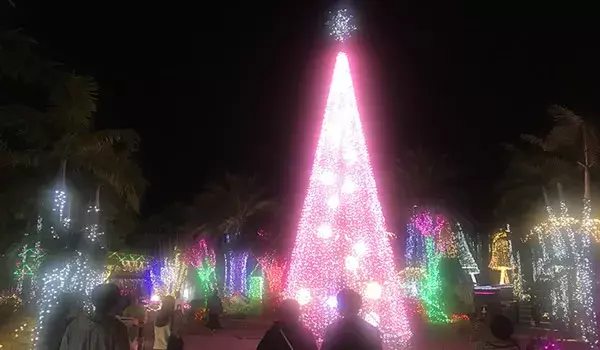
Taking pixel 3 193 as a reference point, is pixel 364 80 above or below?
above

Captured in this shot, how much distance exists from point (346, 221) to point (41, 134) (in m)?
7.26

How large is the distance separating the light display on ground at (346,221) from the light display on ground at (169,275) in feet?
66.5

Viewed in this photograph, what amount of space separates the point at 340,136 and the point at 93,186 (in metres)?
7.46

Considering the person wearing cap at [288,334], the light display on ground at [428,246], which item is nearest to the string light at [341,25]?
the person wearing cap at [288,334]

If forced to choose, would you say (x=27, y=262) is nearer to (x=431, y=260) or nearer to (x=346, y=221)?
(x=346, y=221)

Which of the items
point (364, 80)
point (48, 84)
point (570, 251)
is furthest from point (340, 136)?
point (570, 251)

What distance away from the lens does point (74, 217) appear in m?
18.2

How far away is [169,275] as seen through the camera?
128 ft

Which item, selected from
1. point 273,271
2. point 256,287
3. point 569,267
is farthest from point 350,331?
point 256,287

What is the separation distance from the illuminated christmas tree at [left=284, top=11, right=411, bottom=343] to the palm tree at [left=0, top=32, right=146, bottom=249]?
5.93 metres

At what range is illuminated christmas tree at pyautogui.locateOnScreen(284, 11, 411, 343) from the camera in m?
16.3

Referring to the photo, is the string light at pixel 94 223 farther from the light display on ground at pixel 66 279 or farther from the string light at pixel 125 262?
the string light at pixel 125 262

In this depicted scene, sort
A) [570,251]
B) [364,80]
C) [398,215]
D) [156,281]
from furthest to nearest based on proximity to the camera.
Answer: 1. [156,281]
2. [398,215]
3. [570,251]
4. [364,80]

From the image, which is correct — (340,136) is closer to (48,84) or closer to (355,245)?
(355,245)
